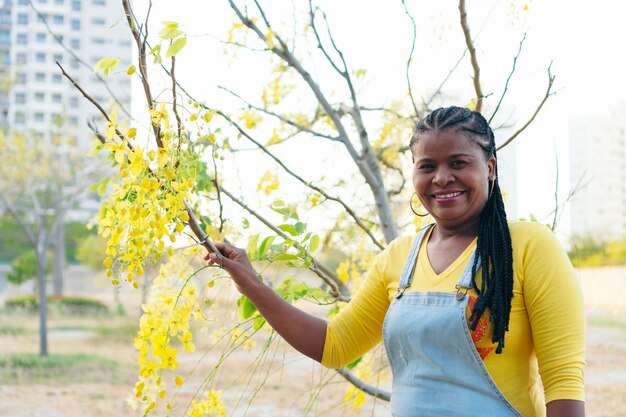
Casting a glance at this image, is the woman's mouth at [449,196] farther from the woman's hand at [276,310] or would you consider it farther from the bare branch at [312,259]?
the bare branch at [312,259]

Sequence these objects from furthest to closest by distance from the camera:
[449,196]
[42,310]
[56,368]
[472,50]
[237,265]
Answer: [42,310] → [56,368] → [472,50] → [237,265] → [449,196]

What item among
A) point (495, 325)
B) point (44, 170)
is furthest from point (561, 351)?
point (44, 170)

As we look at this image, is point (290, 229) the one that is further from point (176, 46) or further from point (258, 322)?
point (176, 46)

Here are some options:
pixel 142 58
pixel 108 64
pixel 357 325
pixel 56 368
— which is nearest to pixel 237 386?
pixel 56 368

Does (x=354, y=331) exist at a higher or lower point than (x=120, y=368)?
higher

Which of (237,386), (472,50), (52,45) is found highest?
(52,45)

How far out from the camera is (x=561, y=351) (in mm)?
872

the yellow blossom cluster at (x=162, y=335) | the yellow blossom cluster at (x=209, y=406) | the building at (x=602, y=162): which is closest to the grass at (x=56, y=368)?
the yellow blossom cluster at (x=209, y=406)

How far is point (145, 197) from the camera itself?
101 cm

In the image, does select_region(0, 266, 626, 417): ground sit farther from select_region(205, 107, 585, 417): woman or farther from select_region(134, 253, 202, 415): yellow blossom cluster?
select_region(205, 107, 585, 417): woman

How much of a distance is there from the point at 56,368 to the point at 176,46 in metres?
6.77

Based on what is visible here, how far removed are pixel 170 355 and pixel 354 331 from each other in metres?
0.32

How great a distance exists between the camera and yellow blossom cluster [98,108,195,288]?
3.27ft

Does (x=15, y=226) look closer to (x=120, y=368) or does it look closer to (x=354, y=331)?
(x=120, y=368)
